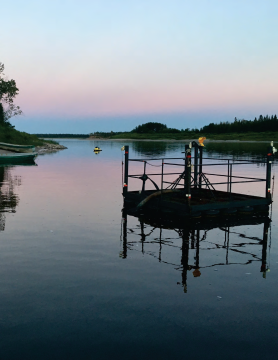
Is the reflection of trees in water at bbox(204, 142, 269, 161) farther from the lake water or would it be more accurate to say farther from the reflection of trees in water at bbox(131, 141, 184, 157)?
the lake water

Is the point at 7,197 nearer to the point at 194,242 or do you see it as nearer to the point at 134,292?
the point at 194,242

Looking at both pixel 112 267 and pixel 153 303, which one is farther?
pixel 112 267

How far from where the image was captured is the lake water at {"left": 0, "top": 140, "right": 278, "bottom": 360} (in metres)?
6.88

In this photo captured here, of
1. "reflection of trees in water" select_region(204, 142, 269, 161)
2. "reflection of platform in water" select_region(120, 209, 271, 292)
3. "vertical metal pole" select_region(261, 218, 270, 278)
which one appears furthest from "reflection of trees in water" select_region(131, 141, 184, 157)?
"vertical metal pole" select_region(261, 218, 270, 278)

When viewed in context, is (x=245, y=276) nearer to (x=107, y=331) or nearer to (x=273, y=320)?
(x=273, y=320)

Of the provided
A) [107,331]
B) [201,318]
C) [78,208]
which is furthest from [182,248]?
[78,208]

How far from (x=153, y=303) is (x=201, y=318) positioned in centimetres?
114

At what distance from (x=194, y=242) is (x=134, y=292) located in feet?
17.4

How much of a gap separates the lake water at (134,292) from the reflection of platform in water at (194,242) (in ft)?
0.11

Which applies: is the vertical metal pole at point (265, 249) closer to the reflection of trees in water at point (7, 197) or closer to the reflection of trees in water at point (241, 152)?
the reflection of trees in water at point (7, 197)

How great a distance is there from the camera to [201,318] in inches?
311

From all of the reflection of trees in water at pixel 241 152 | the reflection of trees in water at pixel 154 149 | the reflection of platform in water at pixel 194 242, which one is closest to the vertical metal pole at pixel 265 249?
the reflection of platform in water at pixel 194 242

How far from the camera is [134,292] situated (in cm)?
920

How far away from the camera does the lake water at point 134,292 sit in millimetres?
6875
